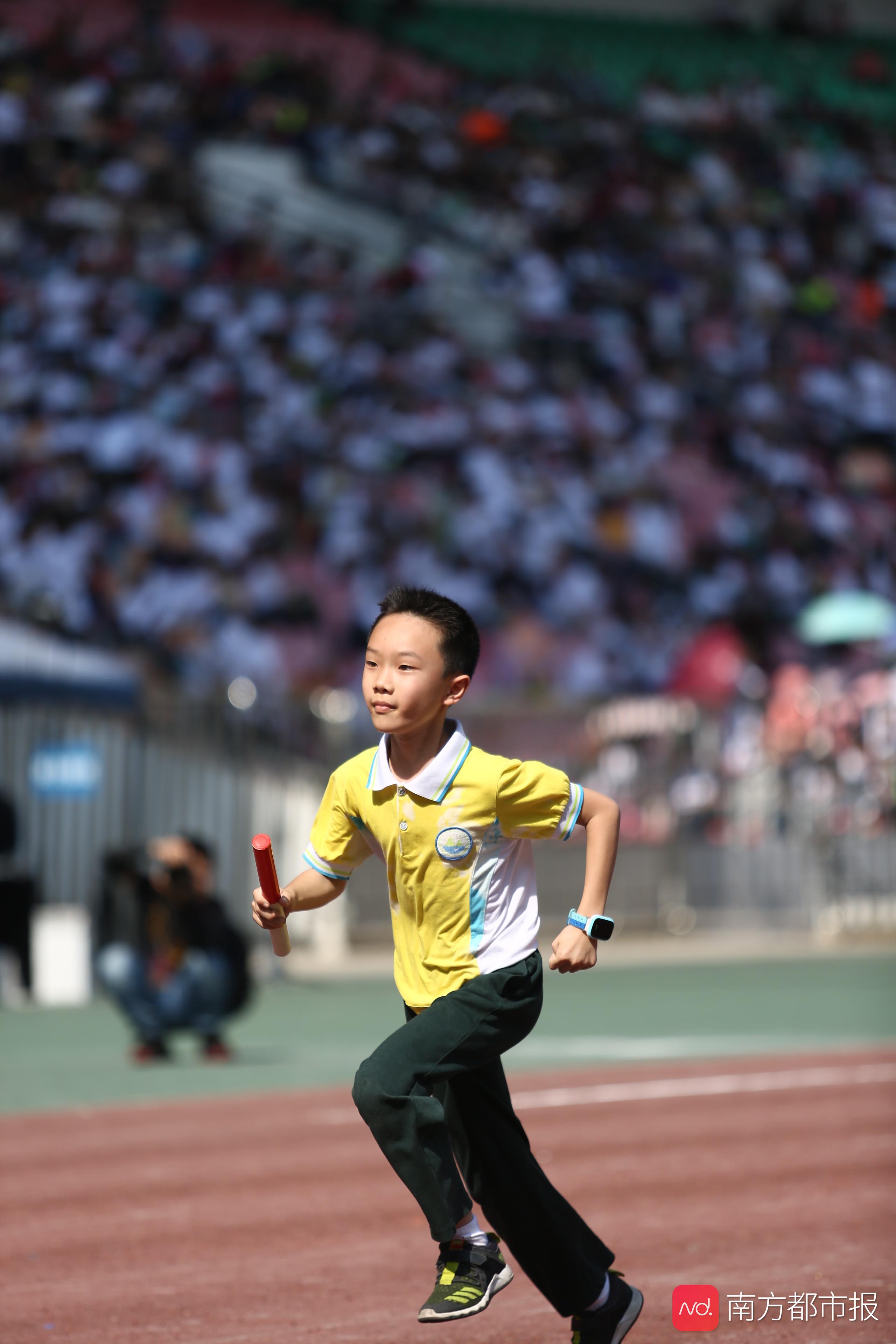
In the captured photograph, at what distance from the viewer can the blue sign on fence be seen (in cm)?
1647

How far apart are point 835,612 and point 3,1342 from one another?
60.7ft

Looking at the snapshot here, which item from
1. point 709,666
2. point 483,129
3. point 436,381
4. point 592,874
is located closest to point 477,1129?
point 592,874

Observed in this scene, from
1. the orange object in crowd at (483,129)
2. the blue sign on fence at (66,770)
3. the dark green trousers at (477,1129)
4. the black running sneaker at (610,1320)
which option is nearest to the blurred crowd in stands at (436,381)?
the orange object in crowd at (483,129)

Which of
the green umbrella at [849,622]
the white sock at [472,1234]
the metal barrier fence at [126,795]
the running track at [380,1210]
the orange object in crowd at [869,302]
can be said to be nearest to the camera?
the white sock at [472,1234]

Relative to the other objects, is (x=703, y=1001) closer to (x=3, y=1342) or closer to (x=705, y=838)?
(x=705, y=838)

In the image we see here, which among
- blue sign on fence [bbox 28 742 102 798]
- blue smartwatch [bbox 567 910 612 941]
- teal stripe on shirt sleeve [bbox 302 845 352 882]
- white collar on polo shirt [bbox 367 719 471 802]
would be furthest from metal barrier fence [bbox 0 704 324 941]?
blue smartwatch [bbox 567 910 612 941]

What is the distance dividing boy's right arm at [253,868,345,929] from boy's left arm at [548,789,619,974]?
0.47m

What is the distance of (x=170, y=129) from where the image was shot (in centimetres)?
2483

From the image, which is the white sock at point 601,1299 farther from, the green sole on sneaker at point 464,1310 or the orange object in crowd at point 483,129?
the orange object in crowd at point 483,129

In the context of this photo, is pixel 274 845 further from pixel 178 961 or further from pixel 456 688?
pixel 456 688

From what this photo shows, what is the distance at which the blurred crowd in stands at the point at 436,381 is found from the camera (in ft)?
67.9

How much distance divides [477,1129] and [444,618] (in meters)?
1.07

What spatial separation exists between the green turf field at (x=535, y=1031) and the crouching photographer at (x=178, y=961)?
25cm

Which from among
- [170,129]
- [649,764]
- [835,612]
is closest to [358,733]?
[649,764]
